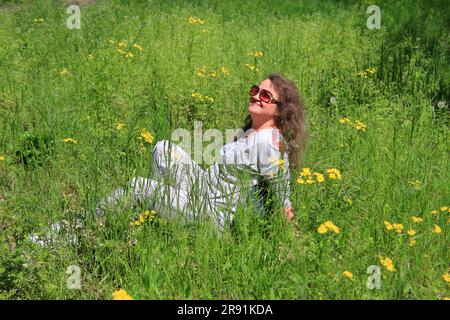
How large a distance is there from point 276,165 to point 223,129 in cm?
146

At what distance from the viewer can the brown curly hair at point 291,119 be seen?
4.02m

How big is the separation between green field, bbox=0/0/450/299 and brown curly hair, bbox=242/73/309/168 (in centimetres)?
12

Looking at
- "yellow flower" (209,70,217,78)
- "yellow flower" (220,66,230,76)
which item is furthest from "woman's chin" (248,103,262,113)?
"yellow flower" (220,66,230,76)

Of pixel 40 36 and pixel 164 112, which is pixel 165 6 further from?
pixel 164 112

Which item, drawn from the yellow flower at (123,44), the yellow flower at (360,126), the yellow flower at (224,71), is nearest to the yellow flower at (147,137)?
the yellow flower at (360,126)

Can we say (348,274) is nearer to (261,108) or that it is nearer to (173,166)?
(173,166)

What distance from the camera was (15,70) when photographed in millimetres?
5898

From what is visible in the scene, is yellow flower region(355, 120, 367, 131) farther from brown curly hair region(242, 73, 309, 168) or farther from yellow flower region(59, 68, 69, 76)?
yellow flower region(59, 68, 69, 76)

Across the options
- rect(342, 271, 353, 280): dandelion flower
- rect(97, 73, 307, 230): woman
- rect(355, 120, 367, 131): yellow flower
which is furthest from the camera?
rect(355, 120, 367, 131): yellow flower

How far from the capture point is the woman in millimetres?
3479

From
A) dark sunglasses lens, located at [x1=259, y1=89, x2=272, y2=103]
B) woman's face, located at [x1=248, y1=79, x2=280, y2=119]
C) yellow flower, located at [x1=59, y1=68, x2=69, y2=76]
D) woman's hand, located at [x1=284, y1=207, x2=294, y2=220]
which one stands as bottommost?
woman's hand, located at [x1=284, y1=207, x2=294, y2=220]

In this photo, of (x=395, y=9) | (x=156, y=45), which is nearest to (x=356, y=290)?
(x=156, y=45)

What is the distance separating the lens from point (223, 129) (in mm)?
4949

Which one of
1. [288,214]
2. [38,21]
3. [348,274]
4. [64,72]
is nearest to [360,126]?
[288,214]
